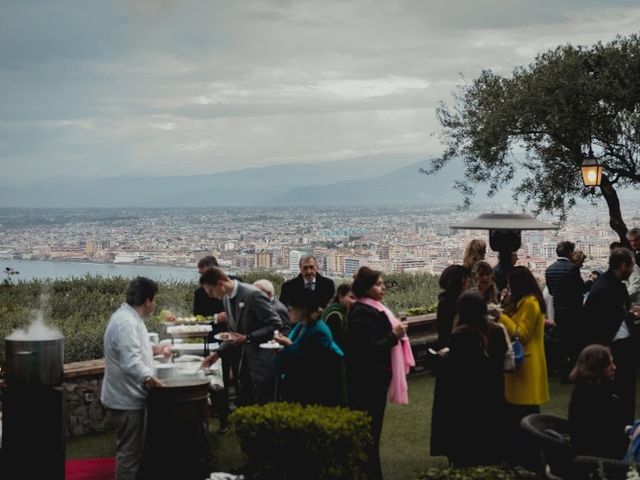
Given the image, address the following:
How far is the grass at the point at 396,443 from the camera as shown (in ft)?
27.1

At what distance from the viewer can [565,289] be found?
11.4m

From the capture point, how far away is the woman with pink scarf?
6906 mm

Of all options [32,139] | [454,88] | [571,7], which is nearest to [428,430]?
[454,88]

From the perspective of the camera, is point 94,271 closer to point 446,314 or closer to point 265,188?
point 446,314

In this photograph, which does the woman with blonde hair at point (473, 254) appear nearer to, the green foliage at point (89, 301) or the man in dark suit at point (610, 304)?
the man in dark suit at point (610, 304)

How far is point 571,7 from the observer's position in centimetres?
2212

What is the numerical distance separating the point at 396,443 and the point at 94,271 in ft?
32.7

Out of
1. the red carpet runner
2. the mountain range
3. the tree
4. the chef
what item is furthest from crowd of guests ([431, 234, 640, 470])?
the mountain range

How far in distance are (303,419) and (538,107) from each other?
12.0m

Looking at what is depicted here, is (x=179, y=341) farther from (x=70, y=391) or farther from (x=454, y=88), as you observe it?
(x=454, y=88)

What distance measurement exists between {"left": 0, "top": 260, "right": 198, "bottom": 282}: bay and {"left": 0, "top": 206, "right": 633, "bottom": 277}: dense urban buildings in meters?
0.68

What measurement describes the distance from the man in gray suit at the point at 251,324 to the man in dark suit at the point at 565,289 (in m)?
4.67

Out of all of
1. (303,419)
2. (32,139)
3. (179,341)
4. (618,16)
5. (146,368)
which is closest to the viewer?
(303,419)

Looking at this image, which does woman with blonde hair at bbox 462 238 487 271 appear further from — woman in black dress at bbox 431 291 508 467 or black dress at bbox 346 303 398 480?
black dress at bbox 346 303 398 480
